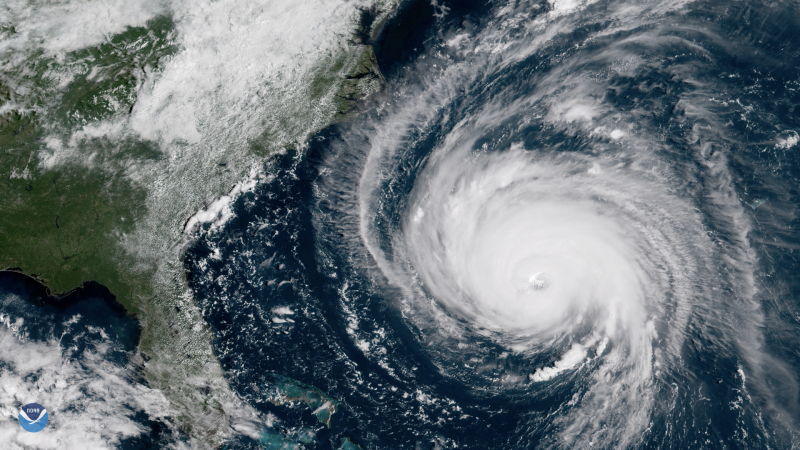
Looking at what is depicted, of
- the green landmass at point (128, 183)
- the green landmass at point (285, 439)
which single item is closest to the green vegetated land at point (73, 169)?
the green landmass at point (128, 183)

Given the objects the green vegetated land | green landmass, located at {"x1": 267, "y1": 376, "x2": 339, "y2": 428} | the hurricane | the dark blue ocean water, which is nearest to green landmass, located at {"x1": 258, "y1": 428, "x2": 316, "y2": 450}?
the hurricane

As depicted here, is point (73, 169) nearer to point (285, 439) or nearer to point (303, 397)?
point (303, 397)

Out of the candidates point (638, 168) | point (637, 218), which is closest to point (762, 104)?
point (638, 168)

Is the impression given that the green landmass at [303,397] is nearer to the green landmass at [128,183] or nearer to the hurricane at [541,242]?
the green landmass at [128,183]

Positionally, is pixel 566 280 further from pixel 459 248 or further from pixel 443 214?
pixel 443 214

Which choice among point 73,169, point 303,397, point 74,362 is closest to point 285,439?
point 303,397

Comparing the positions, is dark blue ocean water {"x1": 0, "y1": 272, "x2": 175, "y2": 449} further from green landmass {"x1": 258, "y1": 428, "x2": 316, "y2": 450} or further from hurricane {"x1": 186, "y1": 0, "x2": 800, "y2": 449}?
green landmass {"x1": 258, "y1": 428, "x2": 316, "y2": 450}
